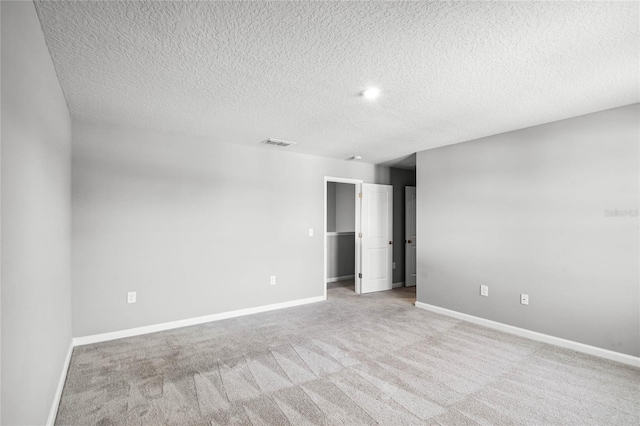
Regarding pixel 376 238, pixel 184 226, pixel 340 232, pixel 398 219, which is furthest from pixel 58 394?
pixel 398 219

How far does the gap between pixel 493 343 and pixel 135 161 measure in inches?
179

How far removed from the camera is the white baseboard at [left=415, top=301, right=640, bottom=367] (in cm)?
285

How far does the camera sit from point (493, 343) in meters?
3.32

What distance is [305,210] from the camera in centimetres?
492

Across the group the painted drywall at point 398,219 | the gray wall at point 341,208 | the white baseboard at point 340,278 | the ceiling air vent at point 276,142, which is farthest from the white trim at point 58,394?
the painted drywall at point 398,219

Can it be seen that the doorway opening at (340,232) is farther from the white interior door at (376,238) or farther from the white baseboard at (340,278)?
the white interior door at (376,238)

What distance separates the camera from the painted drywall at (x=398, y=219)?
6074 mm

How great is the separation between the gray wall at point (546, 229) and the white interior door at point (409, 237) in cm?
158

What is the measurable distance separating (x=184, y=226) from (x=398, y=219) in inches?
157

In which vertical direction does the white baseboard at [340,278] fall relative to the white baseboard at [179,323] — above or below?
below

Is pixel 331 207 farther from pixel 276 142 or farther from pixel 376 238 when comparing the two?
pixel 276 142

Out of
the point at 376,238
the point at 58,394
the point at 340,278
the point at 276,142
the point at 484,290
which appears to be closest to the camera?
the point at 58,394

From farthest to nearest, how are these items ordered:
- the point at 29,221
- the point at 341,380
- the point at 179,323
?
the point at 179,323, the point at 341,380, the point at 29,221

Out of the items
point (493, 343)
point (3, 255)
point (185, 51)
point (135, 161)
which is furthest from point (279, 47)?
point (493, 343)
